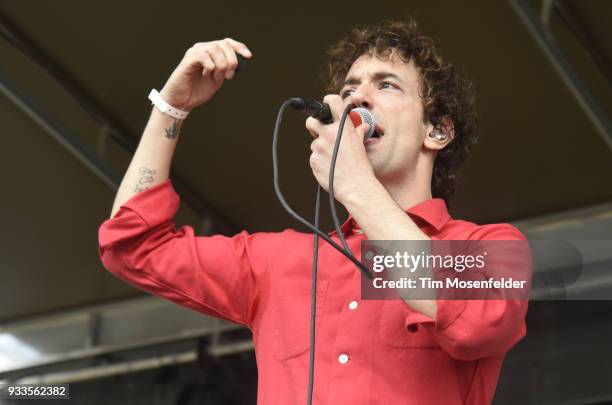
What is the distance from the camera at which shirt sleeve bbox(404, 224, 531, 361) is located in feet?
4.62

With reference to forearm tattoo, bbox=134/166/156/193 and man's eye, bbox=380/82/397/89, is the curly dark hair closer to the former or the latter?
man's eye, bbox=380/82/397/89

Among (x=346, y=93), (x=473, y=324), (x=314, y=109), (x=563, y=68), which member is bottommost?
(x=473, y=324)

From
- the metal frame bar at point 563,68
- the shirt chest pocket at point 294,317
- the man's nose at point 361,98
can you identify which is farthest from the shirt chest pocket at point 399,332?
the metal frame bar at point 563,68

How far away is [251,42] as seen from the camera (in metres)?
3.14

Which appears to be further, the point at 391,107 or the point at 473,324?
the point at 391,107

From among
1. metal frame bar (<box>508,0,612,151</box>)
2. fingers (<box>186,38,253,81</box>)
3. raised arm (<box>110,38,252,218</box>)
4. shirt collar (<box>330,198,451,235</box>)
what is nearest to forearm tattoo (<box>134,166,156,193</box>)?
raised arm (<box>110,38,252,218</box>)

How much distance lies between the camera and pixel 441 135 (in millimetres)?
1973

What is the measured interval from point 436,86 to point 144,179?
2.00ft

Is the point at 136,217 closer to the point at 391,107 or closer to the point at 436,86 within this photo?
the point at 391,107

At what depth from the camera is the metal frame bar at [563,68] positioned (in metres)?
2.90

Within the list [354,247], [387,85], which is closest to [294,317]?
[354,247]

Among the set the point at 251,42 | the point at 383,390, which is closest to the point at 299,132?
the point at 251,42

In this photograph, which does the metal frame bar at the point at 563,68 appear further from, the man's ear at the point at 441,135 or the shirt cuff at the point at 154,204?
the shirt cuff at the point at 154,204

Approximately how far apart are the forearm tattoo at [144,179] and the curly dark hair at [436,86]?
0.52m
